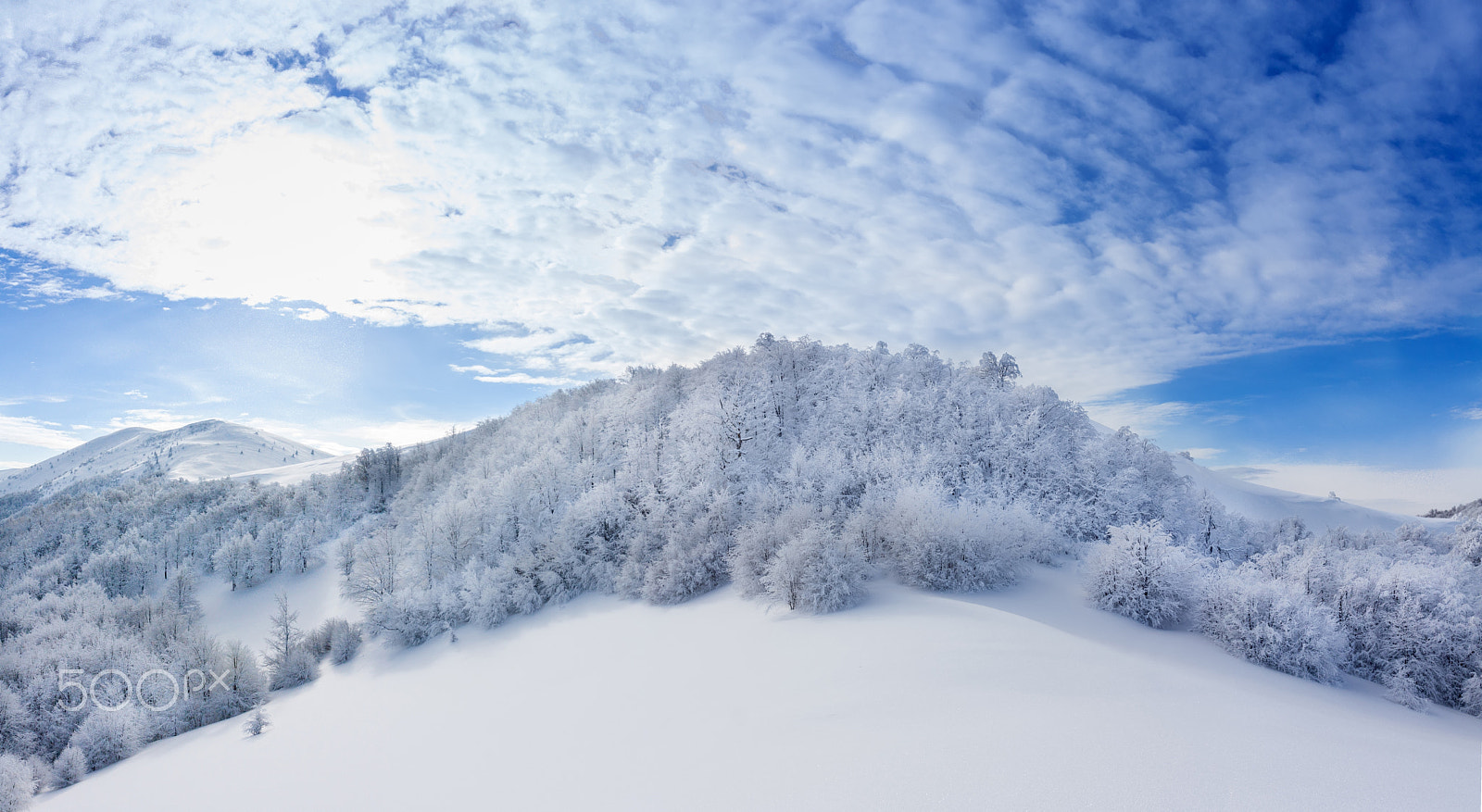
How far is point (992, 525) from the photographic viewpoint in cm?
1861

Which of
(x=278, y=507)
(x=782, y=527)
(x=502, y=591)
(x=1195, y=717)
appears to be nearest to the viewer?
(x=1195, y=717)

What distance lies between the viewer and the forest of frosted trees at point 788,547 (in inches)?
558

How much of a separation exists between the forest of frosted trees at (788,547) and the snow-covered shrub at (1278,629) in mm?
62

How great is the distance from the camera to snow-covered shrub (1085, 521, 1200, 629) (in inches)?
595

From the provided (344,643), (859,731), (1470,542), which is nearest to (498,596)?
(344,643)

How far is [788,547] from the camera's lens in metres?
17.4

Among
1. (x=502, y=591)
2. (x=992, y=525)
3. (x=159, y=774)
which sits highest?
(x=992, y=525)

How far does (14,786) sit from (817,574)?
Answer: 75.5ft

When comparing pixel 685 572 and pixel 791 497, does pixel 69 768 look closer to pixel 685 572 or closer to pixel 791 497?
pixel 685 572

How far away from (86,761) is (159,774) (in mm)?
6613

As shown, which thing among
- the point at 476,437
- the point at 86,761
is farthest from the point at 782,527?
the point at 476,437

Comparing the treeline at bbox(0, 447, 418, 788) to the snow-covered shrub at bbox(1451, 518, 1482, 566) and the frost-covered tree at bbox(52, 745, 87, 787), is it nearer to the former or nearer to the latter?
the frost-covered tree at bbox(52, 745, 87, 787)

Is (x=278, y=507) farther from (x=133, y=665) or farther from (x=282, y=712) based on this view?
(x=282, y=712)

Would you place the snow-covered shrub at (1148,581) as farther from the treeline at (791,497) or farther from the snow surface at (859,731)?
the treeline at (791,497)
